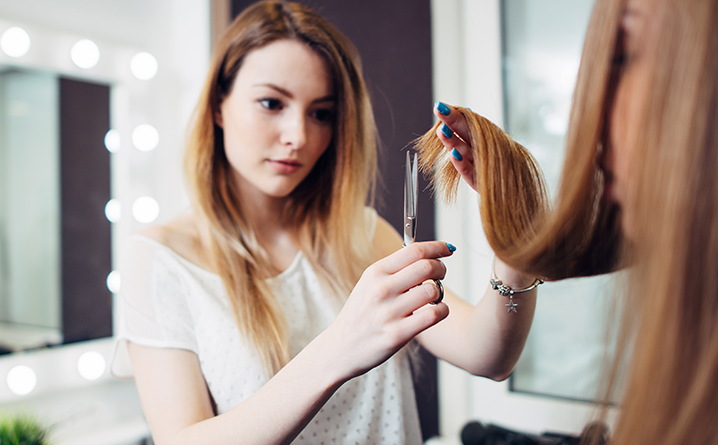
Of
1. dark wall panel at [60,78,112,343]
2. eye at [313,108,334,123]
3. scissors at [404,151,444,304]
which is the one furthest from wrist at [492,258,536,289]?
dark wall panel at [60,78,112,343]

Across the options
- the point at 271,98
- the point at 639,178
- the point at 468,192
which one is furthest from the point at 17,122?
the point at 639,178

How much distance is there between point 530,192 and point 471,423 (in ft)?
2.73

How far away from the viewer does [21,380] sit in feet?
3.61

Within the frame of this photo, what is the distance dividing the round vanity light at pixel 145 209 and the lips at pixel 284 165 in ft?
2.53

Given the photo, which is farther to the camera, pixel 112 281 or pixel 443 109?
pixel 112 281

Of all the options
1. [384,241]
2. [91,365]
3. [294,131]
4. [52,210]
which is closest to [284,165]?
[294,131]

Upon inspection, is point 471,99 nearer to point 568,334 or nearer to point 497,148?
point 568,334

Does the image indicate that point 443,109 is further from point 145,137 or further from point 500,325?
point 145,137

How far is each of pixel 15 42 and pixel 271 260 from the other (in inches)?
34.0

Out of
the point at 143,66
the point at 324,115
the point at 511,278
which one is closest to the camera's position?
the point at 511,278

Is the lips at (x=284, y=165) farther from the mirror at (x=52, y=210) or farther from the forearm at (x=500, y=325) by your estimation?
the mirror at (x=52, y=210)

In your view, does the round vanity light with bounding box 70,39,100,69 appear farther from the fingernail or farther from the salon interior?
the fingernail

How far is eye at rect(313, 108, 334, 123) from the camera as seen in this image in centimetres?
84

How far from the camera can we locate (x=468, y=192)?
1282 millimetres
